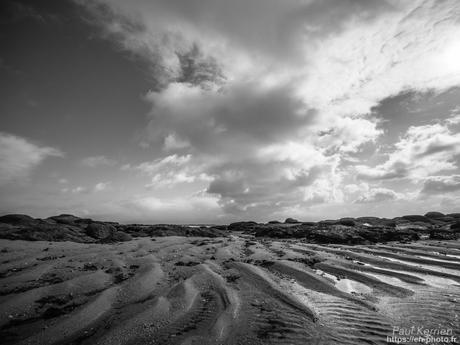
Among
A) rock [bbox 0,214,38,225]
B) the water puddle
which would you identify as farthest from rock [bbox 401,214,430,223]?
rock [bbox 0,214,38,225]

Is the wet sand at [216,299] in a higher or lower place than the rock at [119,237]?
lower

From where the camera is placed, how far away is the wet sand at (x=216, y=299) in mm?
5695

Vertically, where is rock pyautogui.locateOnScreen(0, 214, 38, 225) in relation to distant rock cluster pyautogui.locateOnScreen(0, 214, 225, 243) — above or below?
above

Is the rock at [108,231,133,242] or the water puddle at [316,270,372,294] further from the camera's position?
the rock at [108,231,133,242]

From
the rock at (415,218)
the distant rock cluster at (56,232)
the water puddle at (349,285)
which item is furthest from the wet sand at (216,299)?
the rock at (415,218)

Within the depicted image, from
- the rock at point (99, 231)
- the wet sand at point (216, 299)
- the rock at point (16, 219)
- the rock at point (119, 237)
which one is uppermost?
the rock at point (16, 219)

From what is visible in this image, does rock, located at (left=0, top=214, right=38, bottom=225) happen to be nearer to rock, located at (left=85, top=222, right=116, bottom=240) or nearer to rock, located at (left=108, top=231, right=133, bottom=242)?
rock, located at (left=85, top=222, right=116, bottom=240)

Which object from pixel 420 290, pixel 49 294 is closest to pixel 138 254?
pixel 49 294

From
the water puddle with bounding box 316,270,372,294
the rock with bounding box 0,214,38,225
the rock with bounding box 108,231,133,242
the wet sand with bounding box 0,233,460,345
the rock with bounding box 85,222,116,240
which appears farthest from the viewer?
A: the rock with bounding box 85,222,116,240

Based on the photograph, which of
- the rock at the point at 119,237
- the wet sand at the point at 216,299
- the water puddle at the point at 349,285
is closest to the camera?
the wet sand at the point at 216,299

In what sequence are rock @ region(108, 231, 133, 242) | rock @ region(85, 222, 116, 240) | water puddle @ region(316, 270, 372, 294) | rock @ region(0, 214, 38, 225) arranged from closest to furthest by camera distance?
water puddle @ region(316, 270, 372, 294)
rock @ region(108, 231, 133, 242)
rock @ region(0, 214, 38, 225)
rock @ region(85, 222, 116, 240)

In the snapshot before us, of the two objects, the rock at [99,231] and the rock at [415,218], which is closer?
the rock at [99,231]

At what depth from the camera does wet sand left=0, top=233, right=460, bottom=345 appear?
570 cm

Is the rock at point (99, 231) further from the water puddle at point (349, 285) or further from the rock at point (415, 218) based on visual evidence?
the rock at point (415, 218)
